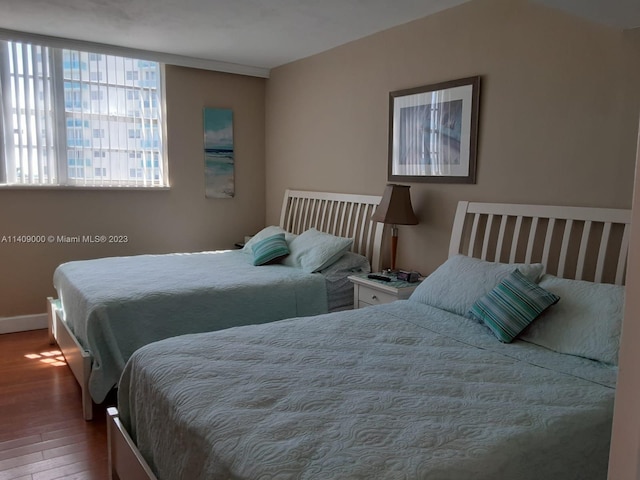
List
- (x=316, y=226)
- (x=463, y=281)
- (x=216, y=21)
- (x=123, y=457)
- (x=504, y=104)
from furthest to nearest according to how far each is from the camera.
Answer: (x=316, y=226) < (x=216, y=21) < (x=504, y=104) < (x=463, y=281) < (x=123, y=457)

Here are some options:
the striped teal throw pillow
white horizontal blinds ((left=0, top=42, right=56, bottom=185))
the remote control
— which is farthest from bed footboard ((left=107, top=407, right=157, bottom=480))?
white horizontal blinds ((left=0, top=42, right=56, bottom=185))

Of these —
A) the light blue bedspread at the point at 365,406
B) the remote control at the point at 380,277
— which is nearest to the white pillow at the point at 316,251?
the remote control at the point at 380,277

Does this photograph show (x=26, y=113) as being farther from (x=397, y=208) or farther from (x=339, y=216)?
(x=397, y=208)

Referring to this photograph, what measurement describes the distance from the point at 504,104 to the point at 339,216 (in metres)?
1.66

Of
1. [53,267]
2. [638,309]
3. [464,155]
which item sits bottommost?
[53,267]

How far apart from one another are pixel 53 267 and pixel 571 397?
4.14 m

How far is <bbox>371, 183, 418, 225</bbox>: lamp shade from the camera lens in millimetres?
3225

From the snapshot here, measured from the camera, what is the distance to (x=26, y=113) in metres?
4.02

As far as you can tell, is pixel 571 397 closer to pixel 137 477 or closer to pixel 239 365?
pixel 239 365

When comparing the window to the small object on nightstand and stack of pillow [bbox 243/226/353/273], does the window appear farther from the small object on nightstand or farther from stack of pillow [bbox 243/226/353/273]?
the small object on nightstand

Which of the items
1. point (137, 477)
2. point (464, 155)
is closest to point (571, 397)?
point (137, 477)

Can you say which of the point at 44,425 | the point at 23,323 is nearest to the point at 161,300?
the point at 44,425

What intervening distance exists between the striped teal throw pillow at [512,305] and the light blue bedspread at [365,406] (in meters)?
0.07

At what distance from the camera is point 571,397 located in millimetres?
1577
